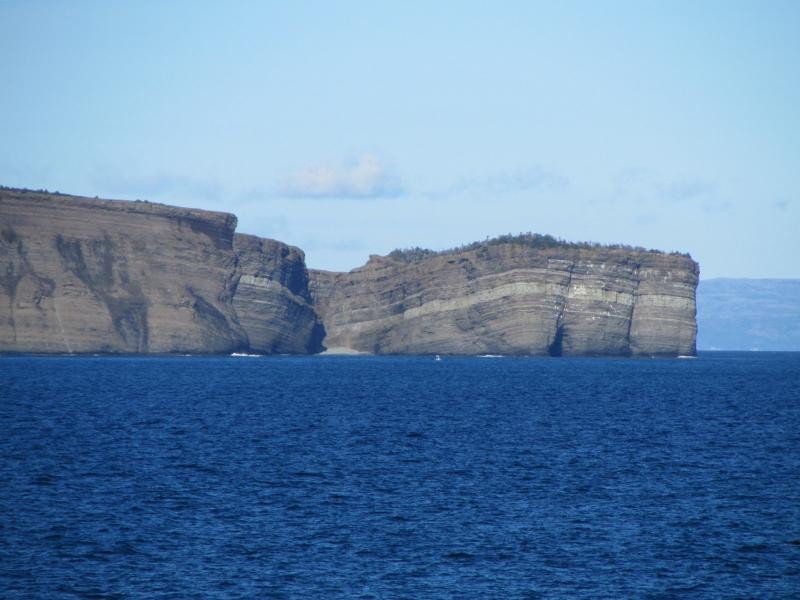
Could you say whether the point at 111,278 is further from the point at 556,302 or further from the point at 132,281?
the point at 556,302

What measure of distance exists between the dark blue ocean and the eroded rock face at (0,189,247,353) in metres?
72.4

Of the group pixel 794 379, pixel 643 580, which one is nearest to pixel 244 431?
pixel 643 580

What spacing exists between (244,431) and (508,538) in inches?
1046

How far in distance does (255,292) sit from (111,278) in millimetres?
21742

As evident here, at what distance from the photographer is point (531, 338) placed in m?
157

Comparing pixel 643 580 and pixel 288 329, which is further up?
pixel 288 329

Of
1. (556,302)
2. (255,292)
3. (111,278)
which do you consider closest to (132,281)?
(111,278)

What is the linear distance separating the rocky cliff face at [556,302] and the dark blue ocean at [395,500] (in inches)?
3297

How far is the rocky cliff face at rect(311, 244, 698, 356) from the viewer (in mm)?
157500

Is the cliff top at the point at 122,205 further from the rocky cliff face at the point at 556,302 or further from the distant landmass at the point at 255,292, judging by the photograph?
the rocky cliff face at the point at 556,302

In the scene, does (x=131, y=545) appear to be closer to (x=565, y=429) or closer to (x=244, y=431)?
(x=244, y=431)

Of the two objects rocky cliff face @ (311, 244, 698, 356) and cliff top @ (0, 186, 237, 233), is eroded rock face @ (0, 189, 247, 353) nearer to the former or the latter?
cliff top @ (0, 186, 237, 233)

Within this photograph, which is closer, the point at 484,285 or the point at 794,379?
the point at 794,379

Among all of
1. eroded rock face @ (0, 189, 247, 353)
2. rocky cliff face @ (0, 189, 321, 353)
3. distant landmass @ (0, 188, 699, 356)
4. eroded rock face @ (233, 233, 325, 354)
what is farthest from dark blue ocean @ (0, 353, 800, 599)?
eroded rock face @ (233, 233, 325, 354)
